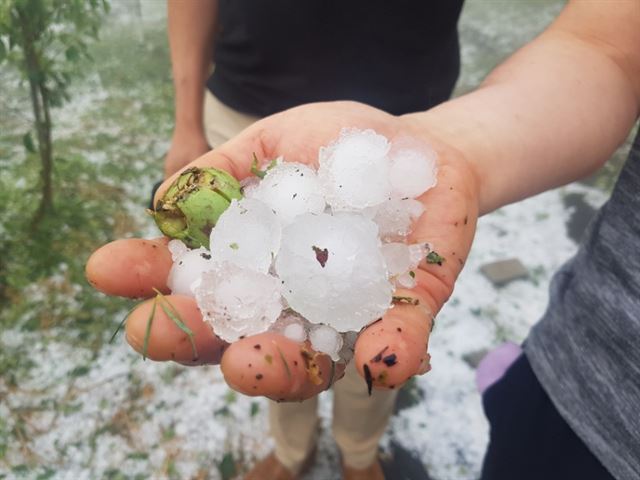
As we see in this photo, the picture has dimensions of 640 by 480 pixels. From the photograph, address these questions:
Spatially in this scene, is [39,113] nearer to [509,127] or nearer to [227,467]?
[227,467]

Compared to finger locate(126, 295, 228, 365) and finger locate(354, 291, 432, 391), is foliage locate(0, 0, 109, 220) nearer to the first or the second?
finger locate(126, 295, 228, 365)

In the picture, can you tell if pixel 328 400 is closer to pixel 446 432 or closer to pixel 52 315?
pixel 446 432

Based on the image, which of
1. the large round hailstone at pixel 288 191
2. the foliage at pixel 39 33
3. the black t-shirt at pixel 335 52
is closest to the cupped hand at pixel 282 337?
the large round hailstone at pixel 288 191

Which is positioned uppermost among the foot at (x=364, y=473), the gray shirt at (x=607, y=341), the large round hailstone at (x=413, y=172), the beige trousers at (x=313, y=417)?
the large round hailstone at (x=413, y=172)

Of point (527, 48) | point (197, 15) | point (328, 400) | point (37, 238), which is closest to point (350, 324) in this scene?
point (527, 48)

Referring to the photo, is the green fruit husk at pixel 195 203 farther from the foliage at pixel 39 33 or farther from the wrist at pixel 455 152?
the foliage at pixel 39 33

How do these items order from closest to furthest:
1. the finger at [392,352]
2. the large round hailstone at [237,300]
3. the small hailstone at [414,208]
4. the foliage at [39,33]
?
the finger at [392,352]
the large round hailstone at [237,300]
the small hailstone at [414,208]
the foliage at [39,33]

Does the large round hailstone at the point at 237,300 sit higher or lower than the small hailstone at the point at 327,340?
higher

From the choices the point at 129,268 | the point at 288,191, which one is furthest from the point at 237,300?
the point at 288,191
